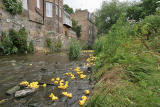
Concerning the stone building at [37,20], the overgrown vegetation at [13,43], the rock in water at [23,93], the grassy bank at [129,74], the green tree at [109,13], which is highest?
the green tree at [109,13]

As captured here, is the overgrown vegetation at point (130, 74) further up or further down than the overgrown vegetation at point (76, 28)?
further down

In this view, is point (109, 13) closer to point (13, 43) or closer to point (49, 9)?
point (49, 9)

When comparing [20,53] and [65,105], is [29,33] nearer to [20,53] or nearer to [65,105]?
[20,53]

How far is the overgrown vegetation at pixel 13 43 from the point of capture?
568 centimetres

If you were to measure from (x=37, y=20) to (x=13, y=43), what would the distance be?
15.3ft

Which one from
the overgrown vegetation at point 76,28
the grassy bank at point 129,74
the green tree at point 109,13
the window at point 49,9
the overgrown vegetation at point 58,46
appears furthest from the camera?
the overgrown vegetation at point 76,28

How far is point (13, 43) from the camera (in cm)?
641

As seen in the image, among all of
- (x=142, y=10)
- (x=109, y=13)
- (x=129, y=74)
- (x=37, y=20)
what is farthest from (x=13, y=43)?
(x=109, y=13)

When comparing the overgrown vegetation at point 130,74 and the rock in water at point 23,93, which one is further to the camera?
the rock in water at point 23,93

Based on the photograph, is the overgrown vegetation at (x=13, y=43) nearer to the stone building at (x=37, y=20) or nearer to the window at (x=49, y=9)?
the stone building at (x=37, y=20)

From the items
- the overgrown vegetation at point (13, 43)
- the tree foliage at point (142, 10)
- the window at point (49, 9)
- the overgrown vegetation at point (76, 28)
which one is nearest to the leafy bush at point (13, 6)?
the overgrown vegetation at point (13, 43)

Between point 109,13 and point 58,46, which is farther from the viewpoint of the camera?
point 109,13

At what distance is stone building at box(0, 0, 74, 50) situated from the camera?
6.59 metres

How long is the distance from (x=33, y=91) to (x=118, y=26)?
2653 millimetres
